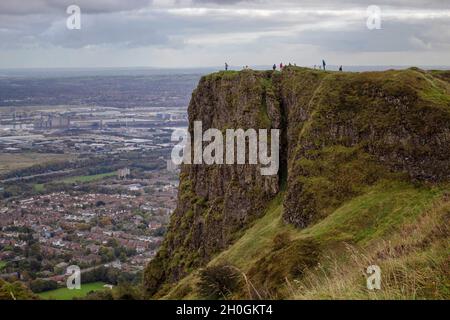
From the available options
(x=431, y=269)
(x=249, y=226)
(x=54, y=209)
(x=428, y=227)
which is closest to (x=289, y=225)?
(x=249, y=226)

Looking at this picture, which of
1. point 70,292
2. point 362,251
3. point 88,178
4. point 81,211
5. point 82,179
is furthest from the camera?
point 88,178

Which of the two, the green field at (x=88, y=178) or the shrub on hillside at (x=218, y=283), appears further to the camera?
the green field at (x=88, y=178)

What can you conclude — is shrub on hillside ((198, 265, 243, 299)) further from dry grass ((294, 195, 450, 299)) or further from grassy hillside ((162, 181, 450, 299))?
dry grass ((294, 195, 450, 299))

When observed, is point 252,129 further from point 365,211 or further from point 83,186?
point 83,186

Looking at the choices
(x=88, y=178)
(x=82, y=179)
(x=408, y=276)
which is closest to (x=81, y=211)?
(x=82, y=179)

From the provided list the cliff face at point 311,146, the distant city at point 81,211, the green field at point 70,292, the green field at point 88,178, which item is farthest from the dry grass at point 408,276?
the green field at point 88,178

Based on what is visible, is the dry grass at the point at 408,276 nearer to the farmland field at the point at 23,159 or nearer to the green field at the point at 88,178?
the green field at the point at 88,178

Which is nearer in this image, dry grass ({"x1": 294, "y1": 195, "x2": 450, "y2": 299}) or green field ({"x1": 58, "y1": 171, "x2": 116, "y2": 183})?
dry grass ({"x1": 294, "y1": 195, "x2": 450, "y2": 299})

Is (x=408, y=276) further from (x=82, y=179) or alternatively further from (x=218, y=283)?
(x=82, y=179)

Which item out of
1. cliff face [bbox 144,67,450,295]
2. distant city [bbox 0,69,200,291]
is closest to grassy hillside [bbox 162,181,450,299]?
cliff face [bbox 144,67,450,295]

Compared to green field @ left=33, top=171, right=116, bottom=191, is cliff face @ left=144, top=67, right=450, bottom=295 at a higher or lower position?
higher
